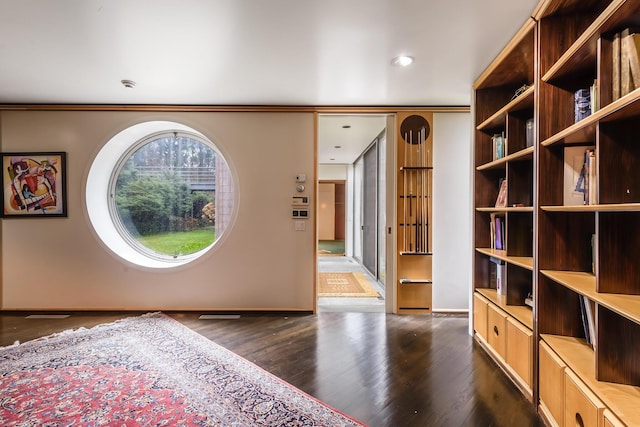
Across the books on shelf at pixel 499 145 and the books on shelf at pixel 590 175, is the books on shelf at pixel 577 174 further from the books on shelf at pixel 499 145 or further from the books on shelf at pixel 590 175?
the books on shelf at pixel 499 145

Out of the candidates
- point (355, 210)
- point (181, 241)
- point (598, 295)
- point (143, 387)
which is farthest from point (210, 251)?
point (355, 210)

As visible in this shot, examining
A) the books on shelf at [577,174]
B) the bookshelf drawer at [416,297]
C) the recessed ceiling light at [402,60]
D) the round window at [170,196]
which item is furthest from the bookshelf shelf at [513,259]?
the round window at [170,196]

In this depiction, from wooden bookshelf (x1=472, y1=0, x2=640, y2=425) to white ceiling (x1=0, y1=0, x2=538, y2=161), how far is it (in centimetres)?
28

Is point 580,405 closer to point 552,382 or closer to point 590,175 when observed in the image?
point 552,382

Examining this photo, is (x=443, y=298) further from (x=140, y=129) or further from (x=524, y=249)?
(x=140, y=129)

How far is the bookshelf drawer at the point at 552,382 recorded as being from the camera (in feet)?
4.87

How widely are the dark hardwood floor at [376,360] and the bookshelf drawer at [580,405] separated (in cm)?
31

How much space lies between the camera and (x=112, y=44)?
Result: 206cm

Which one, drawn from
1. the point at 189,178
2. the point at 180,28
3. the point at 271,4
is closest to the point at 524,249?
the point at 271,4

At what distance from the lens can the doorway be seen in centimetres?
390

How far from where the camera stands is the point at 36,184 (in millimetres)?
3279

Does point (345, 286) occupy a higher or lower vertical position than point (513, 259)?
lower

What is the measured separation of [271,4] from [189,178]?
274 cm

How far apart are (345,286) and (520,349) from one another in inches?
110
